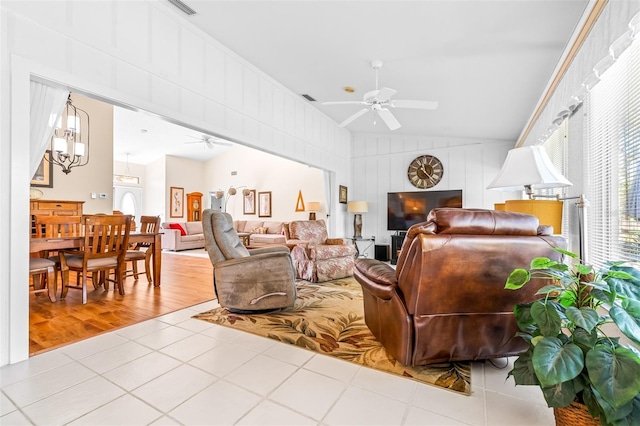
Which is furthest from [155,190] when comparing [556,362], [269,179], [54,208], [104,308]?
[556,362]

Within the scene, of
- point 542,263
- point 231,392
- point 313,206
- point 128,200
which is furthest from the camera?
point 128,200

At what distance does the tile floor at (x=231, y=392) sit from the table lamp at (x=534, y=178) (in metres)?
1.14

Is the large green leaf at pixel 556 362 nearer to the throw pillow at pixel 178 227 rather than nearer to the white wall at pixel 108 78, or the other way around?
the white wall at pixel 108 78

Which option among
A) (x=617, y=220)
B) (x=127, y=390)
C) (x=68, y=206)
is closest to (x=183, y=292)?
(x=127, y=390)

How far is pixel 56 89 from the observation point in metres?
2.27

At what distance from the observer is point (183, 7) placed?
3.04 m

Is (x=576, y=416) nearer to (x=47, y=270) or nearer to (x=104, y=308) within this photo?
(x=104, y=308)

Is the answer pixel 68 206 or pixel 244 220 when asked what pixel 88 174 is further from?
pixel 244 220

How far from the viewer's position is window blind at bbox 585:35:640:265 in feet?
5.51


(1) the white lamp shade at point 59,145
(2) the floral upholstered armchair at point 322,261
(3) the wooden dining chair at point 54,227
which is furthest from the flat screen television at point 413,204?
(1) the white lamp shade at point 59,145

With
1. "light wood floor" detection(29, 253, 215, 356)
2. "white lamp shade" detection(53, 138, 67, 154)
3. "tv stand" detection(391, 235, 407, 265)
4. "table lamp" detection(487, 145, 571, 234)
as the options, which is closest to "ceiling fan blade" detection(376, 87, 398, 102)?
"table lamp" detection(487, 145, 571, 234)

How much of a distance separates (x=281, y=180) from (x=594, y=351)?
8119 millimetres

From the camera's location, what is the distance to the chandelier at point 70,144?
13.9ft

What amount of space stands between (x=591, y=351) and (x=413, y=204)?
17.7 ft
